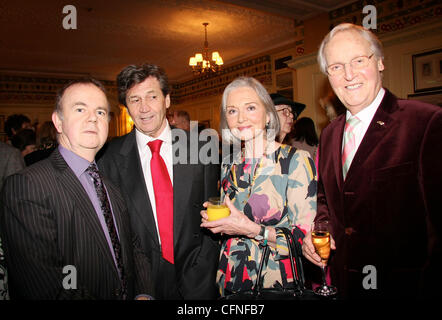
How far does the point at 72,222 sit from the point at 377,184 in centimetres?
140

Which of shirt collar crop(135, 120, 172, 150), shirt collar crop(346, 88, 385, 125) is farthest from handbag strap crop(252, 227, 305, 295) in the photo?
shirt collar crop(135, 120, 172, 150)

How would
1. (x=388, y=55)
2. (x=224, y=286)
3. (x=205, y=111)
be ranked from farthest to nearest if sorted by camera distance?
(x=205, y=111)
(x=388, y=55)
(x=224, y=286)

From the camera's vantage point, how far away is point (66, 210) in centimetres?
131

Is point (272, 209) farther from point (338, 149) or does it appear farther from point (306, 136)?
point (306, 136)

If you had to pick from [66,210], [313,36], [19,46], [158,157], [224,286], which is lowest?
[224,286]

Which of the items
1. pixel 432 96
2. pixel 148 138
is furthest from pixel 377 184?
pixel 432 96

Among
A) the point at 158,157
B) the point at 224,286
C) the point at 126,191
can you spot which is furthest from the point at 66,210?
the point at 224,286

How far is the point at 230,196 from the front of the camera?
1.81 meters

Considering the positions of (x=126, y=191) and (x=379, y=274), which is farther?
(x=126, y=191)

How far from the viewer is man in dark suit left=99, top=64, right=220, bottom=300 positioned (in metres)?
1.81

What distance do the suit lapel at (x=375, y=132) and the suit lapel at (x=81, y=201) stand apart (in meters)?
1.21

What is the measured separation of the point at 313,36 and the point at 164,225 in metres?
5.45

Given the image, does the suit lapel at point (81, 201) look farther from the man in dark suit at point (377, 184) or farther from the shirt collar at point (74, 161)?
the man in dark suit at point (377, 184)

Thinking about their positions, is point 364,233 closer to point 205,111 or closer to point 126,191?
point 126,191
